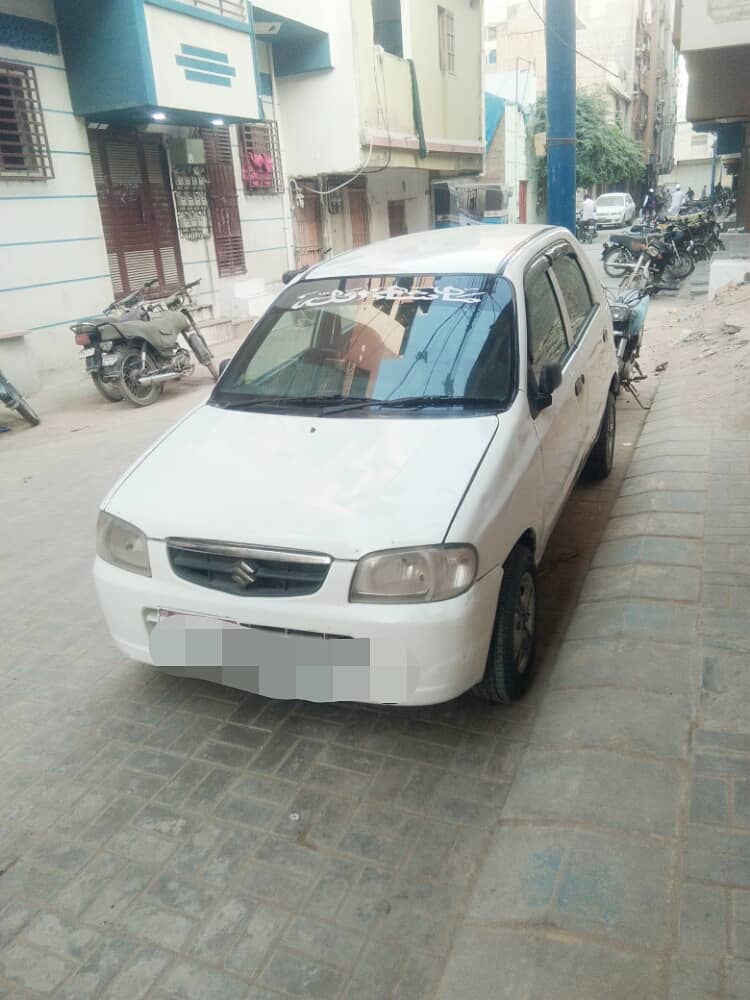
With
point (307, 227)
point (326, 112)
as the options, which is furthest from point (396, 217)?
point (326, 112)

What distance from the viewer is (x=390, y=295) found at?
3.75 m

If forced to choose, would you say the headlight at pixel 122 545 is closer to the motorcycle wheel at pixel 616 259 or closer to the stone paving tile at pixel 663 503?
the stone paving tile at pixel 663 503

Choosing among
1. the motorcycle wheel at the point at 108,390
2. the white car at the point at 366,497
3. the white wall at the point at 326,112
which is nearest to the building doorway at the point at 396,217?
the white wall at the point at 326,112

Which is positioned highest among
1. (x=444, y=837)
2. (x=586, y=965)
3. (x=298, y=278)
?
(x=298, y=278)

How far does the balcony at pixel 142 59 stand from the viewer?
966 cm

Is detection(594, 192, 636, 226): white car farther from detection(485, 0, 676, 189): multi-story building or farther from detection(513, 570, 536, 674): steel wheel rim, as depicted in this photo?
detection(513, 570, 536, 674): steel wheel rim

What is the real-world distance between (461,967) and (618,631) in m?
1.64

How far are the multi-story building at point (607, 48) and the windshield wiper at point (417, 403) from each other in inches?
1429

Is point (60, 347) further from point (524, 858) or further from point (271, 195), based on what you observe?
point (524, 858)

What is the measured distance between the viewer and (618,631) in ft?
10.5

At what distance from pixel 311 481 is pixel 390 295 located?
1346 millimetres

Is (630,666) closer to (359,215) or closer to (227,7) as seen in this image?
(227,7)

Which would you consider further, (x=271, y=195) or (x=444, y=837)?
(x=271, y=195)

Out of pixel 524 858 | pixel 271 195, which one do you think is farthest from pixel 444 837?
pixel 271 195
